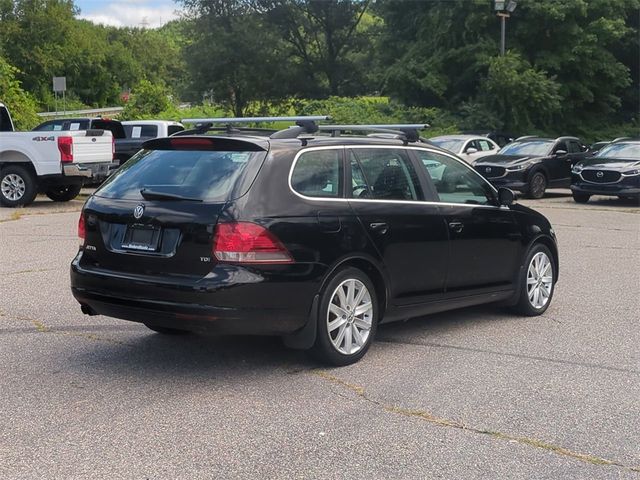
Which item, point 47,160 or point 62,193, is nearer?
point 47,160

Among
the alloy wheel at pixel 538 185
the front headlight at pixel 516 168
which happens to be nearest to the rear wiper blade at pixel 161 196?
the front headlight at pixel 516 168

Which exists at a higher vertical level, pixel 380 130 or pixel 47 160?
pixel 380 130

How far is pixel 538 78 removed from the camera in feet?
115

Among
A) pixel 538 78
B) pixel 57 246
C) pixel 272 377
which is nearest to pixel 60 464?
pixel 272 377

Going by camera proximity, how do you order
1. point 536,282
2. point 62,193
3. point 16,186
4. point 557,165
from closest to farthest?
point 536,282 → point 16,186 → point 62,193 → point 557,165

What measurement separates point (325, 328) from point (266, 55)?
50.9 metres

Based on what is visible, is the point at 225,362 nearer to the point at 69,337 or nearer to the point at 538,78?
the point at 69,337

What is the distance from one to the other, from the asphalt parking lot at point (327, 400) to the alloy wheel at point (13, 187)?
9929 millimetres

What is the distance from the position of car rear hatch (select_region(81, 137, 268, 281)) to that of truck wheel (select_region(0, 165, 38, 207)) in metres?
12.1

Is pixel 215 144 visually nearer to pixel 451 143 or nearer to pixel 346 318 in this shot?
pixel 346 318

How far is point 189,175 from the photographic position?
5.82 metres

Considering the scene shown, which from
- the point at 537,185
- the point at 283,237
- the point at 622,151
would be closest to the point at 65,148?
the point at 537,185

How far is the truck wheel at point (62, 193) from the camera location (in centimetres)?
1938

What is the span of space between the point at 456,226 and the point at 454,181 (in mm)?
456
